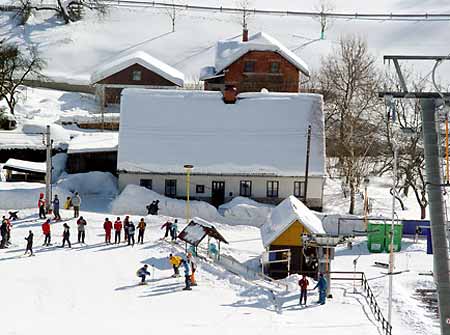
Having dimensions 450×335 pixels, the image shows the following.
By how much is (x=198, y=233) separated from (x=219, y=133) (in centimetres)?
1562

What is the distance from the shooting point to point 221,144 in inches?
1799

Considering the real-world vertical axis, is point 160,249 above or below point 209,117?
below

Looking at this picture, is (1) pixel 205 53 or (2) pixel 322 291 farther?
(1) pixel 205 53

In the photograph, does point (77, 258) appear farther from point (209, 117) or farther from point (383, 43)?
point (383, 43)

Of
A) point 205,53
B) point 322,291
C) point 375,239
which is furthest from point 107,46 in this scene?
point 322,291

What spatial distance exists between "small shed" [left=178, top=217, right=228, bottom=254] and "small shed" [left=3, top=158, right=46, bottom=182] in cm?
1771

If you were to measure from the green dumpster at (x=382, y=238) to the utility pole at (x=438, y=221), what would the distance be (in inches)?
862

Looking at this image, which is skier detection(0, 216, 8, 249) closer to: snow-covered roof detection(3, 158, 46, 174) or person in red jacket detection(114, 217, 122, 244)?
person in red jacket detection(114, 217, 122, 244)

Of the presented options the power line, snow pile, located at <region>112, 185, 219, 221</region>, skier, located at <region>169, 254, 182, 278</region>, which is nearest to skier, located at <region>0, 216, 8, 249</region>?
skier, located at <region>169, 254, 182, 278</region>

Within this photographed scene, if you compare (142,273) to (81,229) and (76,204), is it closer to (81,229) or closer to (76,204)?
(81,229)

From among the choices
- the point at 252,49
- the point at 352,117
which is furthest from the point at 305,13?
the point at 352,117

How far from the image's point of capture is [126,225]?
3262cm

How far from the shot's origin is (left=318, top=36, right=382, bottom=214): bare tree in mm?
48000

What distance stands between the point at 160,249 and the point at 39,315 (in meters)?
9.34
